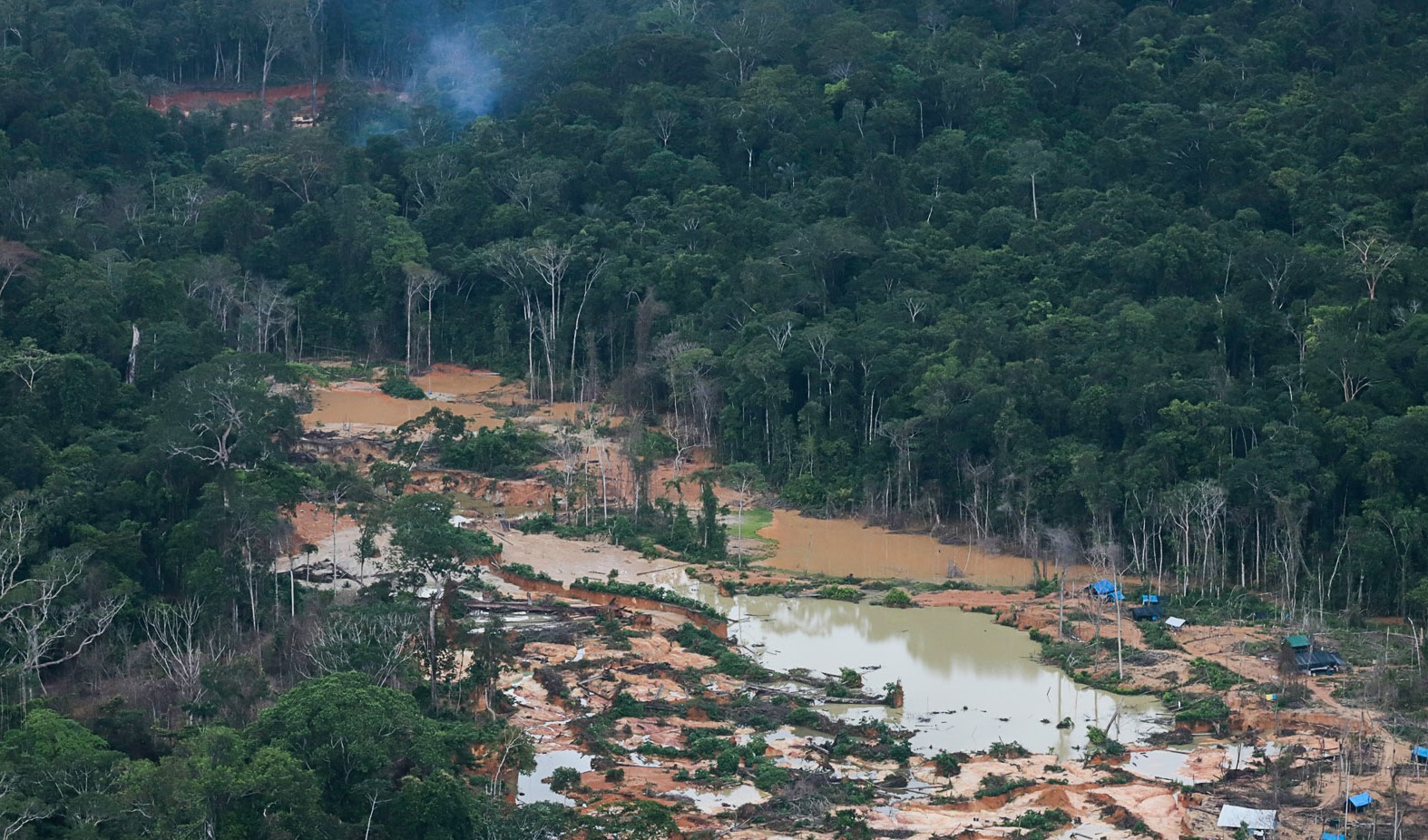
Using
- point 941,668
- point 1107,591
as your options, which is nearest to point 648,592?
point 941,668

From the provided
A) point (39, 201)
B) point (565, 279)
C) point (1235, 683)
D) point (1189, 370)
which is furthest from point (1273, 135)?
point (39, 201)

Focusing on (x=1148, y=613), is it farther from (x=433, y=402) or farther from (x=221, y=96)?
(x=221, y=96)

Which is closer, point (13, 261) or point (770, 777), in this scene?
point (770, 777)

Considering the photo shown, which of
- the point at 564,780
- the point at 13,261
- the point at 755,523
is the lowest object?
the point at 564,780

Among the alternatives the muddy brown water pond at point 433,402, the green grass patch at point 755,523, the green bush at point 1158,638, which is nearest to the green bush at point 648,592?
the green grass patch at point 755,523

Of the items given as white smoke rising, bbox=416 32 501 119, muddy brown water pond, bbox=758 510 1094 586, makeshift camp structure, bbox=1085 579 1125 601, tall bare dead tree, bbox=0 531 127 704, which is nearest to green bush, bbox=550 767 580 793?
tall bare dead tree, bbox=0 531 127 704

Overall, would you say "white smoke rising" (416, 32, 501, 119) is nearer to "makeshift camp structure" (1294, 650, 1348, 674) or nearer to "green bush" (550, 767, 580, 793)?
"makeshift camp structure" (1294, 650, 1348, 674)

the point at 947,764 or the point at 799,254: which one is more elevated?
the point at 799,254
